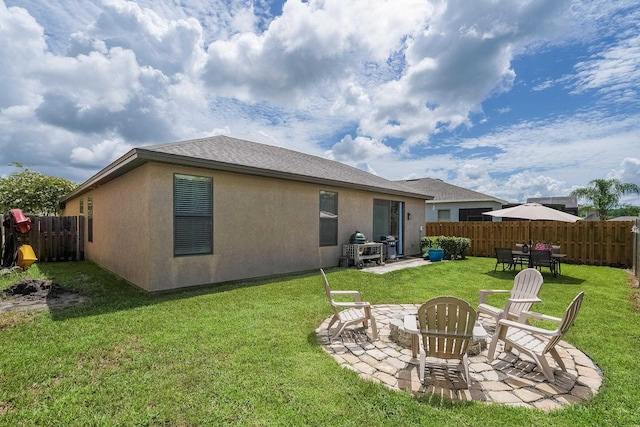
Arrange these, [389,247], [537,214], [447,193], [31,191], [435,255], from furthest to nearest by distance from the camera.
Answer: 1. [447,193]
2. [31,191]
3. [435,255]
4. [389,247]
5. [537,214]

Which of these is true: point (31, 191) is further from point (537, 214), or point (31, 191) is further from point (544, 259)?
point (544, 259)

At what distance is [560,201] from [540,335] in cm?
3074

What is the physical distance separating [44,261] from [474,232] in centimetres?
2075

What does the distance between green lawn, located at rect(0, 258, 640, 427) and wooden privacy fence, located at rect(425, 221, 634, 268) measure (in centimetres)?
746

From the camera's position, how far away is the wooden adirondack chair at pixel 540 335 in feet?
10.5

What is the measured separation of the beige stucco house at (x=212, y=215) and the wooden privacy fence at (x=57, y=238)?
2124 millimetres

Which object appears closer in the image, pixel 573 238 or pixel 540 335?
pixel 540 335

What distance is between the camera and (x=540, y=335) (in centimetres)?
352

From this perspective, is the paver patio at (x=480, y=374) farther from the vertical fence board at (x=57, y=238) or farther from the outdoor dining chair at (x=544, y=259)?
the vertical fence board at (x=57, y=238)

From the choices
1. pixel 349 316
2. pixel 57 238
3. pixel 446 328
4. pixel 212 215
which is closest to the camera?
pixel 446 328

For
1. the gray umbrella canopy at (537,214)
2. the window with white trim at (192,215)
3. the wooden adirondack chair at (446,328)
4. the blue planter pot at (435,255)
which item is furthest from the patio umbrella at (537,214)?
the window with white trim at (192,215)

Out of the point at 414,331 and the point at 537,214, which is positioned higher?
the point at 537,214

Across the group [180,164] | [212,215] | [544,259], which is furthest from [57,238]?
[544,259]

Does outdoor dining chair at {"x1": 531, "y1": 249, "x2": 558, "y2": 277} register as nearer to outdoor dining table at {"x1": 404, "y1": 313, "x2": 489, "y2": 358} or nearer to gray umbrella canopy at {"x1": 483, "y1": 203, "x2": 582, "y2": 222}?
gray umbrella canopy at {"x1": 483, "y1": 203, "x2": 582, "y2": 222}
